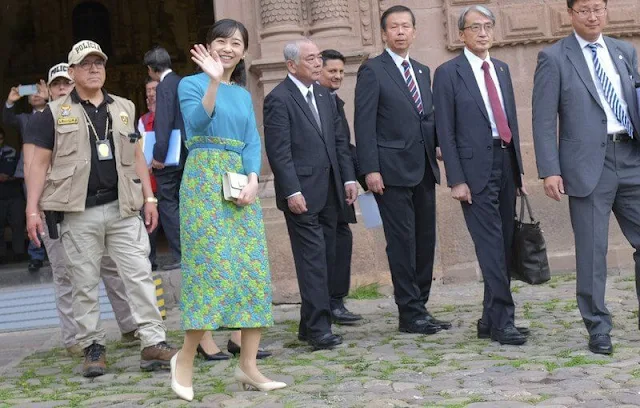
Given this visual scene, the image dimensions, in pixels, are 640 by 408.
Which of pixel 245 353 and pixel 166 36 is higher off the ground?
pixel 166 36

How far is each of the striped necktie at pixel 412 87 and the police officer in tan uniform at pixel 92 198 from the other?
197 centimetres

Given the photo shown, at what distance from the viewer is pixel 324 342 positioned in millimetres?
8539

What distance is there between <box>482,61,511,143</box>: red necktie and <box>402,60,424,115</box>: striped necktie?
28.8 inches

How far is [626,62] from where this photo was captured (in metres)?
8.02

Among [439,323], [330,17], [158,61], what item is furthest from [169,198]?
[439,323]

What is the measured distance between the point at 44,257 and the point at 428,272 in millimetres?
5928

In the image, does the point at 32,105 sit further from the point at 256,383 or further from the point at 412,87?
the point at 256,383

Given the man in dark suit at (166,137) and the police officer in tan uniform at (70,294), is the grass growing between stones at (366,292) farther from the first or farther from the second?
the police officer in tan uniform at (70,294)

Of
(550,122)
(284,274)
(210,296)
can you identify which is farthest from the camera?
(284,274)

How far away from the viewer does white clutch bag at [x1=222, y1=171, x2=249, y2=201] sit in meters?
6.91

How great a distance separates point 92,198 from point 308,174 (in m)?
1.44

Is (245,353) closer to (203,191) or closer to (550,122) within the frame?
(203,191)

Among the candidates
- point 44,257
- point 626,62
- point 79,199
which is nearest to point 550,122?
point 626,62

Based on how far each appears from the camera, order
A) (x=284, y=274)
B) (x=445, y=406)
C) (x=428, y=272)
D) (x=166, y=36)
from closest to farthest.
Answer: (x=445, y=406) → (x=428, y=272) → (x=284, y=274) → (x=166, y=36)
